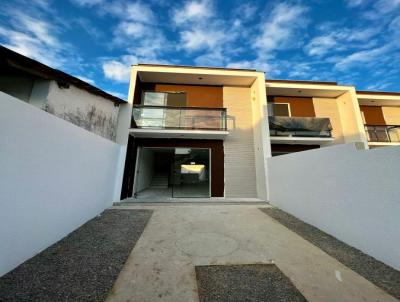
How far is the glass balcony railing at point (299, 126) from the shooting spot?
Answer: 9.13m

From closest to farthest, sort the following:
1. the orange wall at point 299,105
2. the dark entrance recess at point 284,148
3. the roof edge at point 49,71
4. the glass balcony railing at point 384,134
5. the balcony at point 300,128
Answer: the roof edge at point 49,71
the balcony at point 300,128
the dark entrance recess at point 284,148
the glass balcony railing at point 384,134
the orange wall at point 299,105

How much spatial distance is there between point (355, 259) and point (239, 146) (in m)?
6.60

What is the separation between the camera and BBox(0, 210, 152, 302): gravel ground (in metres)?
1.87

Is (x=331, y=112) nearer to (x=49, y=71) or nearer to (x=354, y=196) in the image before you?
(x=354, y=196)

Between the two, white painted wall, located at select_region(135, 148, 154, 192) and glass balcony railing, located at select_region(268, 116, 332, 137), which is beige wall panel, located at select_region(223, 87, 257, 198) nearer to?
glass balcony railing, located at select_region(268, 116, 332, 137)

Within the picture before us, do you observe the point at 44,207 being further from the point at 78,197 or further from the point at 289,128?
the point at 289,128

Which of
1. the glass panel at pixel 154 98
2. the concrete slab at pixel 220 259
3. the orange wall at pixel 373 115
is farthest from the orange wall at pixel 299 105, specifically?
the concrete slab at pixel 220 259

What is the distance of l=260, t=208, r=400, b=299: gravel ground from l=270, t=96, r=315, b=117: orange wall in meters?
8.16

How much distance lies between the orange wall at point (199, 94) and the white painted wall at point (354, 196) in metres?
5.90

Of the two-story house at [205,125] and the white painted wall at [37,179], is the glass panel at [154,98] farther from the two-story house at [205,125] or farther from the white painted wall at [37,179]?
the white painted wall at [37,179]

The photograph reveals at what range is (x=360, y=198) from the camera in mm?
3092

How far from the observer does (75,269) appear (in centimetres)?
235

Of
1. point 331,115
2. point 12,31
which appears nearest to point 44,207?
point 12,31

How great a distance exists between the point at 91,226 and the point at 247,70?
968cm
